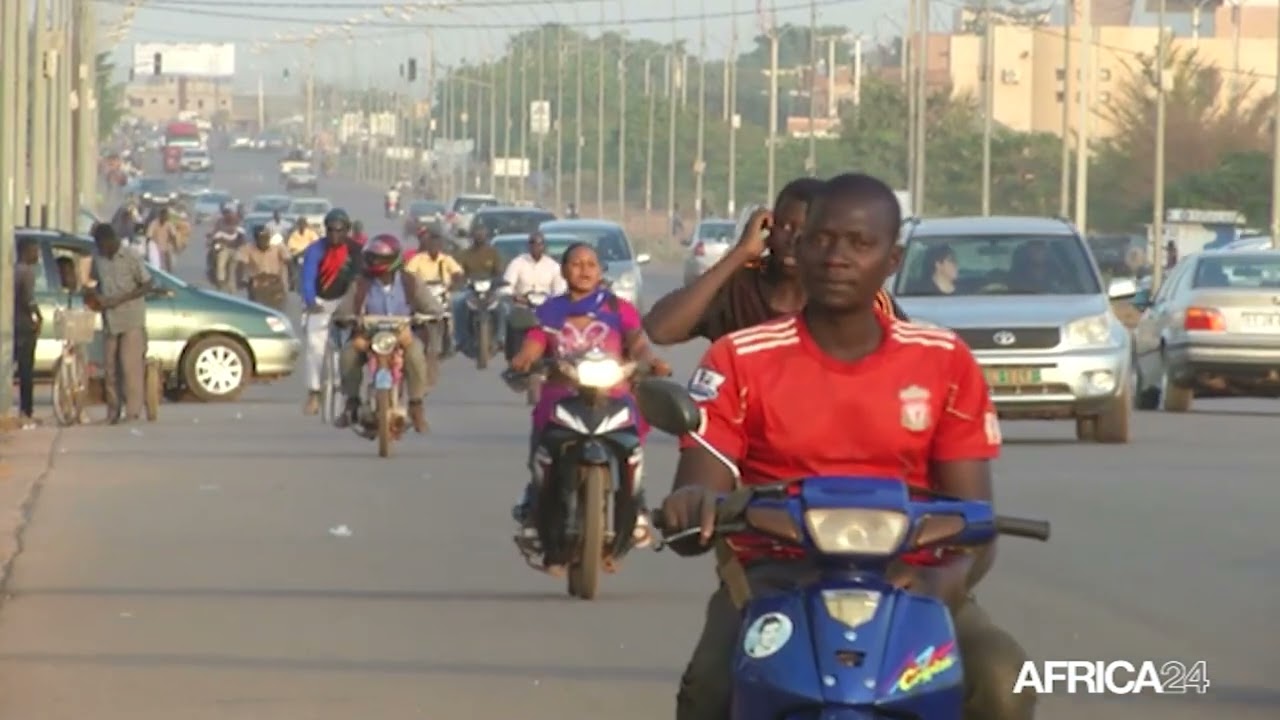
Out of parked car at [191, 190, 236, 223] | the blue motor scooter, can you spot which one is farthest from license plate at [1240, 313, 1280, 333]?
parked car at [191, 190, 236, 223]

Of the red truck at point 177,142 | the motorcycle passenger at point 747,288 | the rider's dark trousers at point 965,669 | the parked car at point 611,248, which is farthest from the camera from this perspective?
the red truck at point 177,142

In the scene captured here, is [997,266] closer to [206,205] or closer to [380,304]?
[380,304]

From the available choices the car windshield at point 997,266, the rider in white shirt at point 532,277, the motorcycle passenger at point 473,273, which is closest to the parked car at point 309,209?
the motorcycle passenger at point 473,273

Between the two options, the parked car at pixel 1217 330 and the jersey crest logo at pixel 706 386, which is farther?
the parked car at pixel 1217 330

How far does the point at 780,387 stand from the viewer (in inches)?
253

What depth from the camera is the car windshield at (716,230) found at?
72125 millimetres

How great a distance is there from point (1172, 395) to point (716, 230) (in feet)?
141

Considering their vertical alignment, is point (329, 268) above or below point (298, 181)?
above

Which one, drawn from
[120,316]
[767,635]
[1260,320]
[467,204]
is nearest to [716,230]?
[467,204]

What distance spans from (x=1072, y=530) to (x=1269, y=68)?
121856 millimetres

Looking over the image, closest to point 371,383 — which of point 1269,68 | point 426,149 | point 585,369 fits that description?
point 585,369

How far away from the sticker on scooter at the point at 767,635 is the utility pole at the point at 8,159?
21.8 metres

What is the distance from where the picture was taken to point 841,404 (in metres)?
6.41

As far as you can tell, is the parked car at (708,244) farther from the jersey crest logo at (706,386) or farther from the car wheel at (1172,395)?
the jersey crest logo at (706,386)
